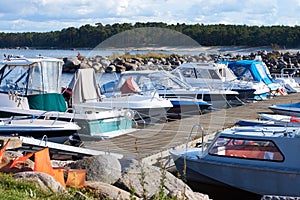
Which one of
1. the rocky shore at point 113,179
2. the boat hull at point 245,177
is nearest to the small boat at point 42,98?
the boat hull at point 245,177

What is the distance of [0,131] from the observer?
46.1 feet

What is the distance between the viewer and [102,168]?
9.38m

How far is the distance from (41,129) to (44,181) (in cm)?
673

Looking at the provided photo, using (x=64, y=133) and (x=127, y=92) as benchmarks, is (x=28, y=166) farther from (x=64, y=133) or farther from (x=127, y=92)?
(x=127, y=92)

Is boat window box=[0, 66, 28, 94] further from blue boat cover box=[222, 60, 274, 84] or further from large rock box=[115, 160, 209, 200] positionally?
blue boat cover box=[222, 60, 274, 84]

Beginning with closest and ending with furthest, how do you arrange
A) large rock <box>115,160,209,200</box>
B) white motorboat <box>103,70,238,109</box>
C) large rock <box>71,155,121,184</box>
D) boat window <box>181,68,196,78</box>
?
large rock <box>115,160,209,200</box>
large rock <box>71,155,121,184</box>
white motorboat <box>103,70,238,109</box>
boat window <box>181,68,196,78</box>

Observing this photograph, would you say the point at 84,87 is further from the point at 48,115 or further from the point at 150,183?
the point at 150,183

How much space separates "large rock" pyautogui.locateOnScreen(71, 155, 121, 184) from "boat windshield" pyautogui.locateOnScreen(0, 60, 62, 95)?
266 inches

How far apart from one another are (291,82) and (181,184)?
909 inches

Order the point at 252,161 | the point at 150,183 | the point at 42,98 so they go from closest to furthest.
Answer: the point at 150,183
the point at 252,161
the point at 42,98

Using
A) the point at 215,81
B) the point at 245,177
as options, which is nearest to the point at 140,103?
the point at 215,81

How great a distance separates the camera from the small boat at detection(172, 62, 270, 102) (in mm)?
24766

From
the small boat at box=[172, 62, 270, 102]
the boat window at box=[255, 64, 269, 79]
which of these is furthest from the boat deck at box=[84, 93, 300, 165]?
the boat window at box=[255, 64, 269, 79]

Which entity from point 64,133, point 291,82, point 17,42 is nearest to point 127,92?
point 64,133
